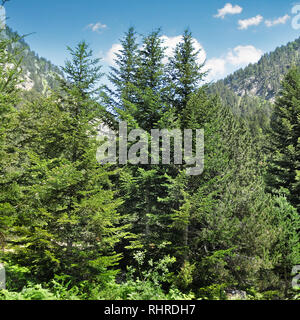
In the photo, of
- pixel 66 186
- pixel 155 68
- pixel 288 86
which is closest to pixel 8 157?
pixel 66 186

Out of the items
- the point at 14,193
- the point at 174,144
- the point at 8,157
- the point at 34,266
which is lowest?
the point at 34,266

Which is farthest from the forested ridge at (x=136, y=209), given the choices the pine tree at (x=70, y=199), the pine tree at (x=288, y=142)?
the pine tree at (x=288, y=142)

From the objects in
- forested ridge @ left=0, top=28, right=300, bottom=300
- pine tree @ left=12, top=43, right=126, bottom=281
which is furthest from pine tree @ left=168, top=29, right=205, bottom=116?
pine tree @ left=12, top=43, right=126, bottom=281

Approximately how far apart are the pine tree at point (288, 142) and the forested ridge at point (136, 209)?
1.13 meters

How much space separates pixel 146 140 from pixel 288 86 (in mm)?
16200

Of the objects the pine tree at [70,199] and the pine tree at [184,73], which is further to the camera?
the pine tree at [184,73]

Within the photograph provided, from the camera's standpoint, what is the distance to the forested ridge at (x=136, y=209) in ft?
24.7

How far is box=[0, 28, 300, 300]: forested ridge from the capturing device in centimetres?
752

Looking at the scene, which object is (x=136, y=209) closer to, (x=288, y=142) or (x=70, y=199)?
(x=70, y=199)

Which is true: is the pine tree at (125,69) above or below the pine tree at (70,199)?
above

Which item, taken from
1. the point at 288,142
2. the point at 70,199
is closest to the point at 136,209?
the point at 70,199

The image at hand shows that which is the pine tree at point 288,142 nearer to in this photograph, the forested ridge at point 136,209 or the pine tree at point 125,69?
the forested ridge at point 136,209
